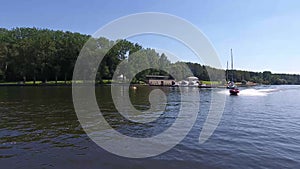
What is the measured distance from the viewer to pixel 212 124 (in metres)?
21.9

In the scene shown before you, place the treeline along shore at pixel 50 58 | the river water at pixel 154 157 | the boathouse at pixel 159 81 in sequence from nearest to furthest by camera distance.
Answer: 1. the river water at pixel 154 157
2. the treeline along shore at pixel 50 58
3. the boathouse at pixel 159 81

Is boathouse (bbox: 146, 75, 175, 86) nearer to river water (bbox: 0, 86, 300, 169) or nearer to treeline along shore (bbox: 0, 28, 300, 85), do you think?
treeline along shore (bbox: 0, 28, 300, 85)

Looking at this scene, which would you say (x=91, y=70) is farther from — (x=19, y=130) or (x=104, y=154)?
(x=104, y=154)

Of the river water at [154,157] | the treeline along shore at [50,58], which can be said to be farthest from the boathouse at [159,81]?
the river water at [154,157]

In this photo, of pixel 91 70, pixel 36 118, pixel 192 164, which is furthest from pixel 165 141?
pixel 91 70

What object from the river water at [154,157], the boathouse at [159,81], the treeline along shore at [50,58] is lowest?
the river water at [154,157]

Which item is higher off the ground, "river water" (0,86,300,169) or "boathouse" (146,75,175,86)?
"boathouse" (146,75,175,86)

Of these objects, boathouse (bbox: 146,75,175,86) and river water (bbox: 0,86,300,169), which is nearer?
river water (bbox: 0,86,300,169)

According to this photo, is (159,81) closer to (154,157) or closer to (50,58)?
(50,58)

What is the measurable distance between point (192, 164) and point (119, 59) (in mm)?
122658

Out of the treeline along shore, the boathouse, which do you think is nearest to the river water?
the treeline along shore

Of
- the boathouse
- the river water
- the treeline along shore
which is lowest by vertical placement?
the river water

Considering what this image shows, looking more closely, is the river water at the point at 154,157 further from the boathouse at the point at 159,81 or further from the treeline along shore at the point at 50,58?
the boathouse at the point at 159,81

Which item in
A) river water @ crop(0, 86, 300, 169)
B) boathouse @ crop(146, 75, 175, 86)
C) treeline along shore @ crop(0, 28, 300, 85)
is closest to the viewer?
river water @ crop(0, 86, 300, 169)
